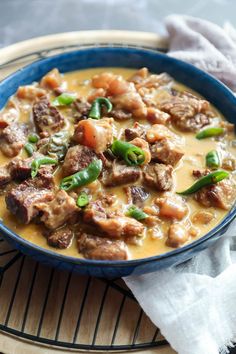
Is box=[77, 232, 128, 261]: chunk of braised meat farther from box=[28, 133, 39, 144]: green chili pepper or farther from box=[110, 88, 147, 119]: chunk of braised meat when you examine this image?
box=[110, 88, 147, 119]: chunk of braised meat

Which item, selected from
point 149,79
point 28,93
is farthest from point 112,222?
point 149,79

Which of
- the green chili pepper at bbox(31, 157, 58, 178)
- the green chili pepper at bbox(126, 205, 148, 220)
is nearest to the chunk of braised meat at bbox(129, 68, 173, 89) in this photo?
the green chili pepper at bbox(31, 157, 58, 178)

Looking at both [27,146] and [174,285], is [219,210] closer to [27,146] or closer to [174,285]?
[174,285]

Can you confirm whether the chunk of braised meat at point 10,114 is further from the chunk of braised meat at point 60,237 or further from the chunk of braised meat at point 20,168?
the chunk of braised meat at point 60,237

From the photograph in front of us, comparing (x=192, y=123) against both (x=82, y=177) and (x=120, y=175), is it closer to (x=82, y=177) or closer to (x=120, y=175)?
(x=120, y=175)

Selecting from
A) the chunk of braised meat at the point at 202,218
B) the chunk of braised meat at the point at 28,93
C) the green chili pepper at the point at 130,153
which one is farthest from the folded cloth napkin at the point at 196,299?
the chunk of braised meat at the point at 28,93

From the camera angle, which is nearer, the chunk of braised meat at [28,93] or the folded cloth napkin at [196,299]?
the folded cloth napkin at [196,299]
